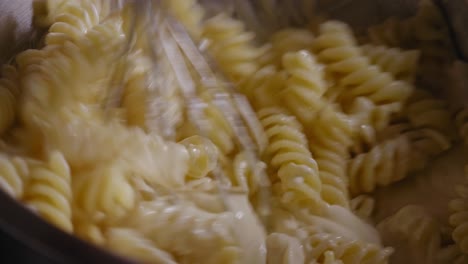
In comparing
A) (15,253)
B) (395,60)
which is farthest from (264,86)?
(15,253)

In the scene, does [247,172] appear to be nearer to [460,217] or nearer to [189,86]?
[189,86]

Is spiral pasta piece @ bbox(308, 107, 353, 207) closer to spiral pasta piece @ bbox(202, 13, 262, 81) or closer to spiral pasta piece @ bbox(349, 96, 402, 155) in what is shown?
spiral pasta piece @ bbox(349, 96, 402, 155)

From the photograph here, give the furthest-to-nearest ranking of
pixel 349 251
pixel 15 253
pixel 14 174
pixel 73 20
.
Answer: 1. pixel 73 20
2. pixel 349 251
3. pixel 14 174
4. pixel 15 253

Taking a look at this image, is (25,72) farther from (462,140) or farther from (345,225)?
(462,140)

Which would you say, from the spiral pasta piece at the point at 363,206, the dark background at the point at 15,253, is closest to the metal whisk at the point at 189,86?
the spiral pasta piece at the point at 363,206

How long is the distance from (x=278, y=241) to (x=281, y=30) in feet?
1.27

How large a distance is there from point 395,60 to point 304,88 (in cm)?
15

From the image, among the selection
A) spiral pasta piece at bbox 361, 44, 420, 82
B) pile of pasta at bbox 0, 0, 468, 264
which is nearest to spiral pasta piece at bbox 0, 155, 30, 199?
pile of pasta at bbox 0, 0, 468, 264

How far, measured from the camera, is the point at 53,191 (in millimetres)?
713

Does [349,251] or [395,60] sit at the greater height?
[395,60]

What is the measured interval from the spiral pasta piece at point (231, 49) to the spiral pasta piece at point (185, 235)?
266 mm

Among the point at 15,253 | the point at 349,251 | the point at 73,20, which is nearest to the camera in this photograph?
the point at 15,253

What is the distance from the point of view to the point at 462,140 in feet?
3.10

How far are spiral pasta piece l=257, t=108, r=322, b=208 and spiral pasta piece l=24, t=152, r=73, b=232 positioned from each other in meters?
0.29
